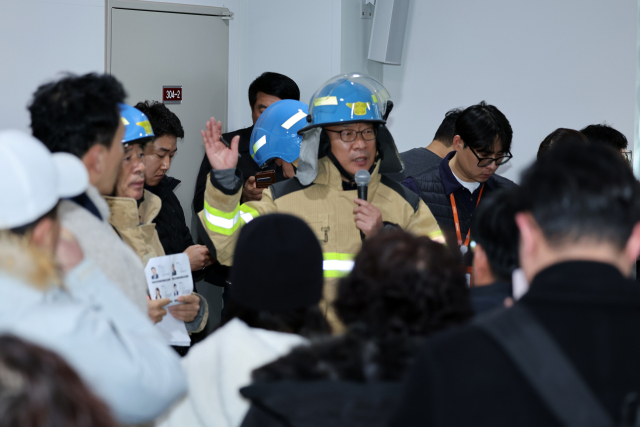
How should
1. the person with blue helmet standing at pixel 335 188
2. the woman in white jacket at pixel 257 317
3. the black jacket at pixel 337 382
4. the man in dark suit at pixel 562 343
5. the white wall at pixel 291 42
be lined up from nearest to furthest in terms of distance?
the man in dark suit at pixel 562 343 < the black jacket at pixel 337 382 < the woman in white jacket at pixel 257 317 < the person with blue helmet standing at pixel 335 188 < the white wall at pixel 291 42

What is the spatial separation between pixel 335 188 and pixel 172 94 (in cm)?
226

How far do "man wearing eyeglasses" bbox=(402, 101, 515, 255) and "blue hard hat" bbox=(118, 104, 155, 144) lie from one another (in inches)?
59.3

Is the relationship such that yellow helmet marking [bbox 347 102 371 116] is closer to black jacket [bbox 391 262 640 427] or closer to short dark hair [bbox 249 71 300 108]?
short dark hair [bbox 249 71 300 108]

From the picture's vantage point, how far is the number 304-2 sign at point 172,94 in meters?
4.42

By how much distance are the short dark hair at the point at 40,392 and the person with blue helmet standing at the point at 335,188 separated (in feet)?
5.58

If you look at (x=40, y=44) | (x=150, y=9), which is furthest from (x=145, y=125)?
(x=150, y=9)

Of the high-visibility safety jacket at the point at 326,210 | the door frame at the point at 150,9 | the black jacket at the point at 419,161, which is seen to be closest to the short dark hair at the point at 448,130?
the black jacket at the point at 419,161

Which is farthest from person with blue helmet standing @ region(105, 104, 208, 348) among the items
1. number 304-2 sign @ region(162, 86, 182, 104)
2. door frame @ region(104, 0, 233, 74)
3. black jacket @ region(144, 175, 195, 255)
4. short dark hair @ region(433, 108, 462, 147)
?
short dark hair @ region(433, 108, 462, 147)

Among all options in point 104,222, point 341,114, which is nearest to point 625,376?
point 104,222

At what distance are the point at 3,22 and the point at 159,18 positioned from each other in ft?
3.27

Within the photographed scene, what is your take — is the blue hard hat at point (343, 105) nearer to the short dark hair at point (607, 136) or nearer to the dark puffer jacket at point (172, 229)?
the dark puffer jacket at point (172, 229)

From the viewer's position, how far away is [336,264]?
2484 mm

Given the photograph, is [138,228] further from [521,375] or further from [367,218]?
[521,375]

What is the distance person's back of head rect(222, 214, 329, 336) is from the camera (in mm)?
1371
